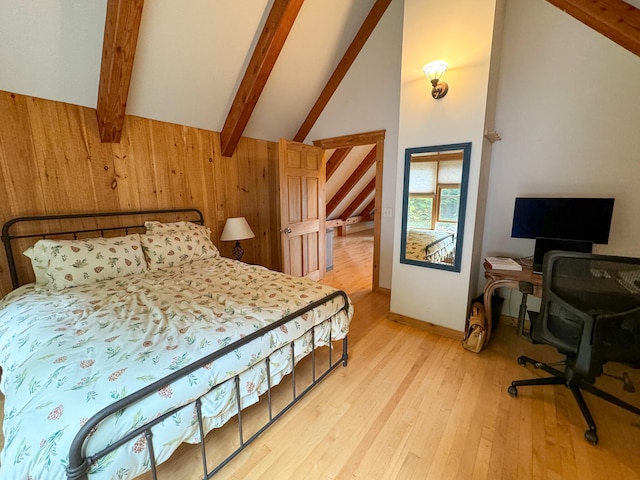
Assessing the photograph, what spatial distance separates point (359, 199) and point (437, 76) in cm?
544

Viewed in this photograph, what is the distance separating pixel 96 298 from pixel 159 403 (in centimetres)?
121

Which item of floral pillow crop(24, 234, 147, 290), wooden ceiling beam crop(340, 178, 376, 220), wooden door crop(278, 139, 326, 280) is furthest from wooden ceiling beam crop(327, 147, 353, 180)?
floral pillow crop(24, 234, 147, 290)

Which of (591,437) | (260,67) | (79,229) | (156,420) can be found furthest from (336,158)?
(156,420)

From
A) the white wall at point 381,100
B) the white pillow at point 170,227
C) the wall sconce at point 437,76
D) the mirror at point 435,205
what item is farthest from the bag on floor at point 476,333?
the white pillow at point 170,227

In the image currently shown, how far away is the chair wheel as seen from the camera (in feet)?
4.98

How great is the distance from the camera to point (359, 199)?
777 centimetres

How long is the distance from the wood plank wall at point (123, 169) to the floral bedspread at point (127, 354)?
2.81ft

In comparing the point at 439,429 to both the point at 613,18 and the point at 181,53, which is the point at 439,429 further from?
the point at 181,53

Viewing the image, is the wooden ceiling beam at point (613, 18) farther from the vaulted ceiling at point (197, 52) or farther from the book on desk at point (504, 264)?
the book on desk at point (504, 264)

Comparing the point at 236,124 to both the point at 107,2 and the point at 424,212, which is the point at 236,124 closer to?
the point at 107,2

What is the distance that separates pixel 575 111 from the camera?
235cm

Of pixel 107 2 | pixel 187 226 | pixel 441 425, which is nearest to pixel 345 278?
pixel 187 226

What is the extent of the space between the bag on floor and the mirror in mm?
447

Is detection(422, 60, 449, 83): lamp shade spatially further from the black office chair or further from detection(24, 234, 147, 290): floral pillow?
detection(24, 234, 147, 290): floral pillow
